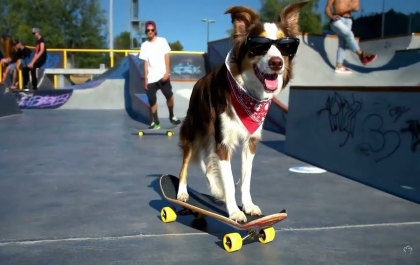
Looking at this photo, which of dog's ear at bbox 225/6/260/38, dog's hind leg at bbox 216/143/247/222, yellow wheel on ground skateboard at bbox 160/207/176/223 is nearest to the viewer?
dog's ear at bbox 225/6/260/38

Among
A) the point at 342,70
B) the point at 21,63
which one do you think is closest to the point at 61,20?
the point at 21,63

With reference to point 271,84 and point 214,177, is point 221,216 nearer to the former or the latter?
point 214,177

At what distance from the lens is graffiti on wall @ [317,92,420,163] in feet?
17.0

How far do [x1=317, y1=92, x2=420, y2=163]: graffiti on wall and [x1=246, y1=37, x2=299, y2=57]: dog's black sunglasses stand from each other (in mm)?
2297

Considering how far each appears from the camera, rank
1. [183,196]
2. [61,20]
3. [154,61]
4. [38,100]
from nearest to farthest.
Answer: [183,196]
[154,61]
[38,100]
[61,20]

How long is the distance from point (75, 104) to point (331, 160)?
12670 millimetres

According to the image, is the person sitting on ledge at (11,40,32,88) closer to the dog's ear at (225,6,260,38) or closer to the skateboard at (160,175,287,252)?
the skateboard at (160,175,287,252)

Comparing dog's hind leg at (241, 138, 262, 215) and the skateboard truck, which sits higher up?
dog's hind leg at (241, 138, 262, 215)

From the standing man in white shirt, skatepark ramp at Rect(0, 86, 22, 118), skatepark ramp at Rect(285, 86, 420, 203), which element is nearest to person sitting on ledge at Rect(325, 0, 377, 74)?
skatepark ramp at Rect(285, 86, 420, 203)

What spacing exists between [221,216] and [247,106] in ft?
2.94

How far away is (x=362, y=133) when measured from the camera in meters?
5.94

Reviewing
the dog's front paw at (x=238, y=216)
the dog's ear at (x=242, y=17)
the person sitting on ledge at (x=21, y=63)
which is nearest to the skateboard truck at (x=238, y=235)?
the dog's front paw at (x=238, y=216)

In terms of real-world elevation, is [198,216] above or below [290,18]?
below

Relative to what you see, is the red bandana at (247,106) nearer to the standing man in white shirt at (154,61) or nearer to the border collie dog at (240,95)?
the border collie dog at (240,95)
